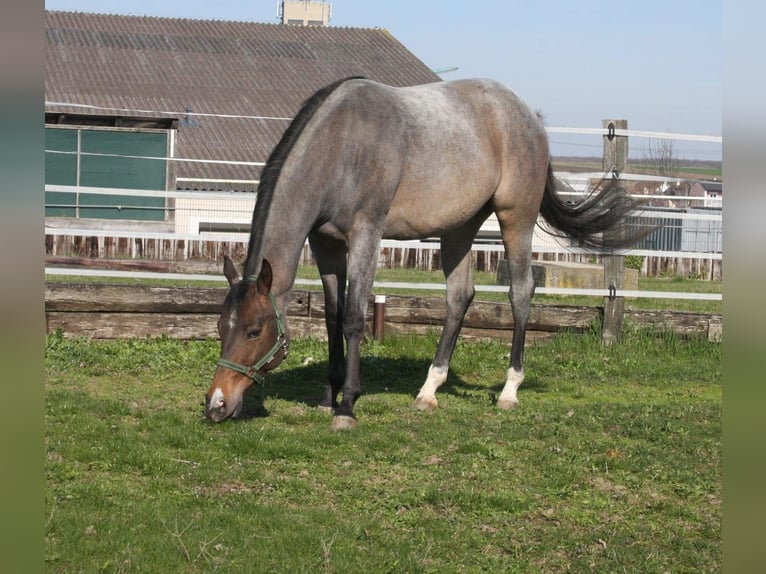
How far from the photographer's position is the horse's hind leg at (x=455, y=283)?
6871 mm

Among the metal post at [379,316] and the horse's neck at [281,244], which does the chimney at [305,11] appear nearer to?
the metal post at [379,316]

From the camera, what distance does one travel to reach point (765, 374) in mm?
904

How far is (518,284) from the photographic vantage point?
6.99 metres

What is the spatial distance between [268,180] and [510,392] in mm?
2302

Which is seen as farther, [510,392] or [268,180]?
[510,392]

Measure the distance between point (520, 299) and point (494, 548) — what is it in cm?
332

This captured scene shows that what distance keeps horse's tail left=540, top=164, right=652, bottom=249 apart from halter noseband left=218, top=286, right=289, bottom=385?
273 cm

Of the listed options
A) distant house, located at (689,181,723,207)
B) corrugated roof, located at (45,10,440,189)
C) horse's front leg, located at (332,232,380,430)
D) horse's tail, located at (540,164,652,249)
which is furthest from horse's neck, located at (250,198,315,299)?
corrugated roof, located at (45,10,440,189)

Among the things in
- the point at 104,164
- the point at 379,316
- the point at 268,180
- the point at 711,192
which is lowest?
the point at 379,316

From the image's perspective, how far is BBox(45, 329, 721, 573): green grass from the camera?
3666 millimetres

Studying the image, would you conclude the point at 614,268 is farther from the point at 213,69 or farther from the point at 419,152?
the point at 213,69

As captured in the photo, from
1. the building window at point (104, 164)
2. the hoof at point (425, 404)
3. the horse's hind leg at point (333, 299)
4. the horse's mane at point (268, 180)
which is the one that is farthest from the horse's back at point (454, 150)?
the building window at point (104, 164)

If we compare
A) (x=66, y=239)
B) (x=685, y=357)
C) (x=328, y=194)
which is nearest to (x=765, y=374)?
(x=328, y=194)

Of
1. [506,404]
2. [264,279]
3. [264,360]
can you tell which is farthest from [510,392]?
[264,279]
